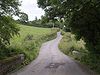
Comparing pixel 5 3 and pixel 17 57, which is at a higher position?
pixel 5 3

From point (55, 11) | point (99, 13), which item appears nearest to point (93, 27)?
point (99, 13)

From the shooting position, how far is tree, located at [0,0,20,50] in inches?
896

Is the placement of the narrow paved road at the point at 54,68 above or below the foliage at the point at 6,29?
below

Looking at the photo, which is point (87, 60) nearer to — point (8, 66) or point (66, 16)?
point (66, 16)

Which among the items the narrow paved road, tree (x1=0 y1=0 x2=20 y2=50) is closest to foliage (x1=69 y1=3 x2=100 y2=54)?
the narrow paved road

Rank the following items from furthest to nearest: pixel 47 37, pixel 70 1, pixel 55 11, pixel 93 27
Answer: pixel 47 37, pixel 55 11, pixel 93 27, pixel 70 1

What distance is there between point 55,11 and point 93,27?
15.2 feet

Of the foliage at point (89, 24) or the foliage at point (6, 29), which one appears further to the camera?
the foliage at point (89, 24)

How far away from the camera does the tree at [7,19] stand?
74.7ft

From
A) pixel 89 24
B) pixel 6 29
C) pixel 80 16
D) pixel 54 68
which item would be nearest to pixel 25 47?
pixel 89 24

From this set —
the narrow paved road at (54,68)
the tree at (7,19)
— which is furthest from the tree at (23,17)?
the narrow paved road at (54,68)

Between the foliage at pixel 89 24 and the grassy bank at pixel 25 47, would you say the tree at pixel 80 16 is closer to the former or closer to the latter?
the foliage at pixel 89 24

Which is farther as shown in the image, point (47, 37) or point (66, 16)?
point (47, 37)

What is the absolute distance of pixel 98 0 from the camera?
2031 centimetres
